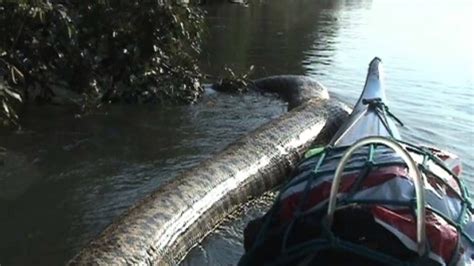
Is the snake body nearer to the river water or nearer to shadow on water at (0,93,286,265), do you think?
the river water

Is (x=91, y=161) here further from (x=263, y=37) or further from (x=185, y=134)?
(x=263, y=37)

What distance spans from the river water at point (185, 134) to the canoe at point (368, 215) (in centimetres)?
247

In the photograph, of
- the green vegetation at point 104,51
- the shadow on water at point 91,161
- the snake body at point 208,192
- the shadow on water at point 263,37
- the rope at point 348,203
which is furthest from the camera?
the shadow on water at point 263,37

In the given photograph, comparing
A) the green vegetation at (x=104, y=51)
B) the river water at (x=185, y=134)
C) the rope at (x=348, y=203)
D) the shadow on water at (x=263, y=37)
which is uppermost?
the rope at (x=348, y=203)

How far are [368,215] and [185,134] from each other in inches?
261

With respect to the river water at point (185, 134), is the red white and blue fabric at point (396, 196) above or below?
above

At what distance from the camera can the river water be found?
6777 mm

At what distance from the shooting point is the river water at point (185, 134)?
22.2 ft

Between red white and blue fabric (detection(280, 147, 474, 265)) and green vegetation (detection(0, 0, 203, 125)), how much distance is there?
5783 mm

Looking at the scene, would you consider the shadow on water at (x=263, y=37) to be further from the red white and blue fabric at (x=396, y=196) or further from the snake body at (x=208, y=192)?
the red white and blue fabric at (x=396, y=196)

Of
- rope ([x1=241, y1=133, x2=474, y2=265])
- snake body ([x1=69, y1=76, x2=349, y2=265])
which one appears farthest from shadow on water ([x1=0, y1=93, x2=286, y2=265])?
rope ([x1=241, y1=133, x2=474, y2=265])

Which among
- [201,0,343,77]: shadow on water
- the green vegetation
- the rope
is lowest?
[201,0,343,77]: shadow on water

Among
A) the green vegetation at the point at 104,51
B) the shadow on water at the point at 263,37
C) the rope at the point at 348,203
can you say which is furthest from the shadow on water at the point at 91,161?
the shadow on water at the point at 263,37

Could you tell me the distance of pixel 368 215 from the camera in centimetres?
355
